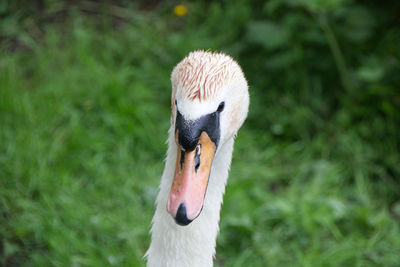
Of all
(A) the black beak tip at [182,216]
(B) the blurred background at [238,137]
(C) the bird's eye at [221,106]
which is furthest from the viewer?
(B) the blurred background at [238,137]

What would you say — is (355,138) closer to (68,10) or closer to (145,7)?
(145,7)

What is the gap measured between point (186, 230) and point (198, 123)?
436 millimetres

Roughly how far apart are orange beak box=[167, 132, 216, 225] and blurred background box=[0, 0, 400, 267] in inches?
50.9

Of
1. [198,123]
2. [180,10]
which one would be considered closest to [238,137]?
[180,10]

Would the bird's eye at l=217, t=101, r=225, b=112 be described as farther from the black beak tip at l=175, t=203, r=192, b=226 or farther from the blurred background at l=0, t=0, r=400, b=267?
the blurred background at l=0, t=0, r=400, b=267

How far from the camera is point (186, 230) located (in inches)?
71.2

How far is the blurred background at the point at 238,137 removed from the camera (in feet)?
9.61

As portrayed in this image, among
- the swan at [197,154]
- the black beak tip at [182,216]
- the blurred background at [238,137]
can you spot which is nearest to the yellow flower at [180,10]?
the blurred background at [238,137]

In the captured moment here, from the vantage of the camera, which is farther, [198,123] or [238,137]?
[238,137]

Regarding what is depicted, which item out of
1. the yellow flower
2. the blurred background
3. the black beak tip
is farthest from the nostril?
the yellow flower

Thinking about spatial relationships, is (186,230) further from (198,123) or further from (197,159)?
(198,123)

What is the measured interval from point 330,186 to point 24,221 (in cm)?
182

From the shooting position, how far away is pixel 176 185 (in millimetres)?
1566

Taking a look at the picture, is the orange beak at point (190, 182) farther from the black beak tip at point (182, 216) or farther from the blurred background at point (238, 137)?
the blurred background at point (238, 137)
